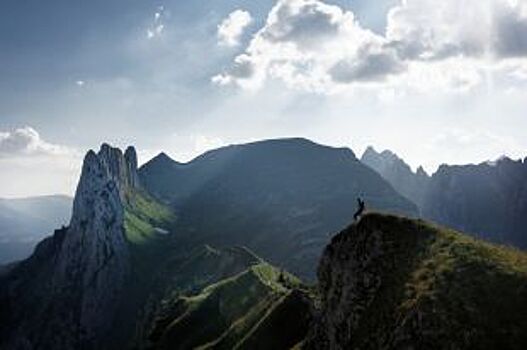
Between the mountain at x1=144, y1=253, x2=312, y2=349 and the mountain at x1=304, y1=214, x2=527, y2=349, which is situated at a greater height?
the mountain at x1=304, y1=214, x2=527, y2=349

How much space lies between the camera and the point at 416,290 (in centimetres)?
6400

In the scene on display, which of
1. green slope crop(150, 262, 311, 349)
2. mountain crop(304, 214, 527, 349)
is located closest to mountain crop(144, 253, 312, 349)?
green slope crop(150, 262, 311, 349)

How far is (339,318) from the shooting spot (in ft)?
254

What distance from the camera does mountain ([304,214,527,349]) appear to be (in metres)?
56.3

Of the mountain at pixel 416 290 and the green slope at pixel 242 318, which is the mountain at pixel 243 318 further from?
the mountain at pixel 416 290

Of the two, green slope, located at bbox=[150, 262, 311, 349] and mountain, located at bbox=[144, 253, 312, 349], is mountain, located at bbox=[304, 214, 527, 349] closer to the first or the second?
mountain, located at bbox=[144, 253, 312, 349]

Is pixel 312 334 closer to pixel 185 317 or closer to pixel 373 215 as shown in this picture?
pixel 373 215

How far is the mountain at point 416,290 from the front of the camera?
185ft

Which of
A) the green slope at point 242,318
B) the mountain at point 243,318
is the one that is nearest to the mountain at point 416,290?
the mountain at point 243,318

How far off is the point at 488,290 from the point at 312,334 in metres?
32.7

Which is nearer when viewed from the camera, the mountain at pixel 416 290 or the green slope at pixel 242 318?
the mountain at pixel 416 290

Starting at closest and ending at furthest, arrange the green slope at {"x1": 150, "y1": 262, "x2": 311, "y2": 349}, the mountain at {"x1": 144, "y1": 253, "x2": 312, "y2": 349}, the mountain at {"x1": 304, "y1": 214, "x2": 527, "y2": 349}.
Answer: the mountain at {"x1": 304, "y1": 214, "x2": 527, "y2": 349} → the mountain at {"x1": 144, "y1": 253, "x2": 312, "y2": 349} → the green slope at {"x1": 150, "y1": 262, "x2": 311, "y2": 349}

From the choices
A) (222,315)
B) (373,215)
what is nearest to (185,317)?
(222,315)

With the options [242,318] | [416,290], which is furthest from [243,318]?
[416,290]
